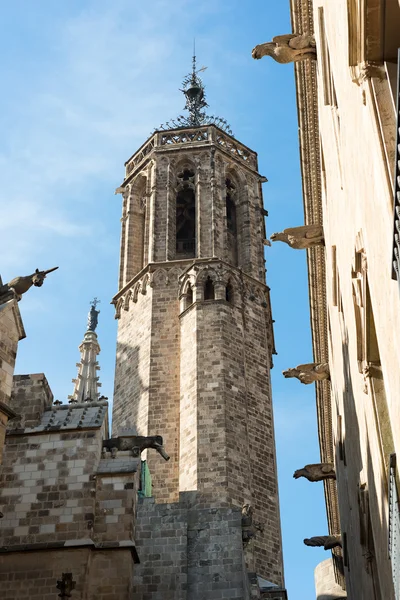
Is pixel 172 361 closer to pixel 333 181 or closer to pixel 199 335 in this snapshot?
pixel 199 335

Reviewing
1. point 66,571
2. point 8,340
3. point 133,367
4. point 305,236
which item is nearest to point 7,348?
point 8,340

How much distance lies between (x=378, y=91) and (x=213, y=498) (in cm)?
1516

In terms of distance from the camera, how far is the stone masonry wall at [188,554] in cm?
1490

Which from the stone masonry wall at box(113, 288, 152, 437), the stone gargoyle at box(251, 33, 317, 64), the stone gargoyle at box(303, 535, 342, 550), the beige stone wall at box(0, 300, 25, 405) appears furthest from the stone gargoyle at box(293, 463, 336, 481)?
the stone gargoyle at box(251, 33, 317, 64)

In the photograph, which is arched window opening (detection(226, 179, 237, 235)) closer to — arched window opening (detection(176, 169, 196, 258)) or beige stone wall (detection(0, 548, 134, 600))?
arched window opening (detection(176, 169, 196, 258))

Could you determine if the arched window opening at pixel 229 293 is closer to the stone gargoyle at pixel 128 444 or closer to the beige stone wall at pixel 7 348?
the stone gargoyle at pixel 128 444

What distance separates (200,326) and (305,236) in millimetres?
8721

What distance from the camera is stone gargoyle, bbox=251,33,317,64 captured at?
1186 cm

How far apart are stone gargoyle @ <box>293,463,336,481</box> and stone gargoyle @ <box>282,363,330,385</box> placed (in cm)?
157

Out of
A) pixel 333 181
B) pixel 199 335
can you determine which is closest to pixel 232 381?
pixel 199 335

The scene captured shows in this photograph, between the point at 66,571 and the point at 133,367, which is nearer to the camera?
the point at 66,571

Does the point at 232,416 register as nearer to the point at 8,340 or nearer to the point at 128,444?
the point at 128,444

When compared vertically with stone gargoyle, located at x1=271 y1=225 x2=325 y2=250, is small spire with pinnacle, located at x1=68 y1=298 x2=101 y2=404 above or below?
above

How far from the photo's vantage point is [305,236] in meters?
14.3
